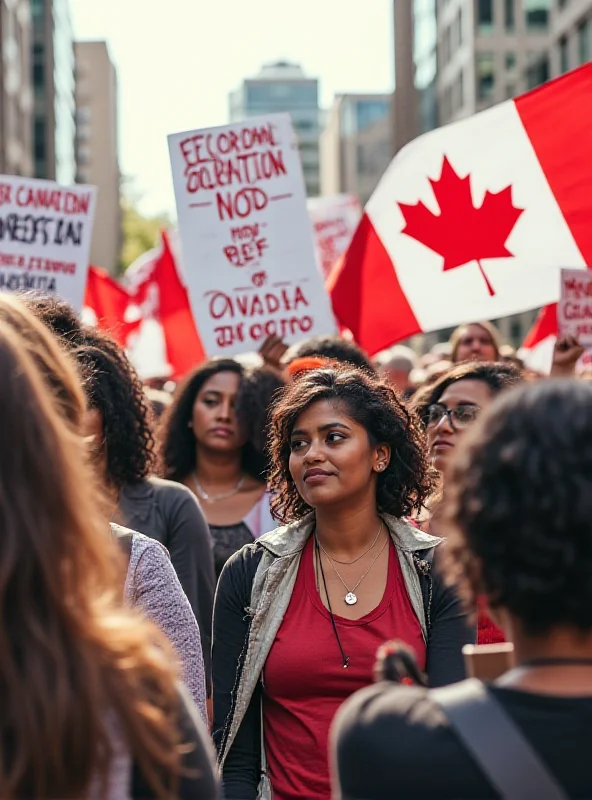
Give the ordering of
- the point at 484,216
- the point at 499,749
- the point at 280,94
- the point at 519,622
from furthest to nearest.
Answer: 1. the point at 280,94
2. the point at 484,216
3. the point at 519,622
4. the point at 499,749

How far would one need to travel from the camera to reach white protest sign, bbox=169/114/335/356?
313 inches

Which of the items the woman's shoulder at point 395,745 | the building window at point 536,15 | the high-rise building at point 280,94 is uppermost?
the high-rise building at point 280,94

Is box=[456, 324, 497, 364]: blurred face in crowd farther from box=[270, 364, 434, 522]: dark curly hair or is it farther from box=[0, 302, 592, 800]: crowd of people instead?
box=[270, 364, 434, 522]: dark curly hair

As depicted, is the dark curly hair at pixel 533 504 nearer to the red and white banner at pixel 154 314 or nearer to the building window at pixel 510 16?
the red and white banner at pixel 154 314

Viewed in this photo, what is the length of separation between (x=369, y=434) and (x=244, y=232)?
4033mm

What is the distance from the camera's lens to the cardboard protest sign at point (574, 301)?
6820 mm

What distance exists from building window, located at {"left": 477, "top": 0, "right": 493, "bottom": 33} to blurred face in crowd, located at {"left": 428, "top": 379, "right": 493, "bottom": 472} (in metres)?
60.9

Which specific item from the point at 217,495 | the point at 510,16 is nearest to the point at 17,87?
the point at 510,16

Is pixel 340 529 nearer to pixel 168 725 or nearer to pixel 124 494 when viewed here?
pixel 124 494

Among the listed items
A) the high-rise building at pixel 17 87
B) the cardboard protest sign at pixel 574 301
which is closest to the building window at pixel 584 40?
the high-rise building at pixel 17 87

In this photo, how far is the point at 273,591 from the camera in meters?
3.78

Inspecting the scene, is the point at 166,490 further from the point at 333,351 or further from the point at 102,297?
the point at 102,297

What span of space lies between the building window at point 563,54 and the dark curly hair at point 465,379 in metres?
37.4

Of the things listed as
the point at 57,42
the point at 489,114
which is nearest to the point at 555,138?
the point at 489,114
